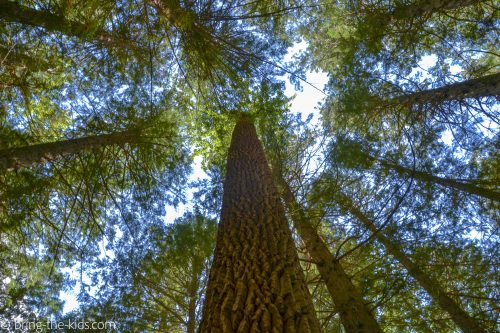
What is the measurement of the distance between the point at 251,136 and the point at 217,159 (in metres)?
2.67

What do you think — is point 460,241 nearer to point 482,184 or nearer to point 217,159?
point 482,184

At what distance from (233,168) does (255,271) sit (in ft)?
8.07

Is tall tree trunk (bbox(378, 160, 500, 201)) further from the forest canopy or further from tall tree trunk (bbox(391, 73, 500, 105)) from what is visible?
tall tree trunk (bbox(391, 73, 500, 105))

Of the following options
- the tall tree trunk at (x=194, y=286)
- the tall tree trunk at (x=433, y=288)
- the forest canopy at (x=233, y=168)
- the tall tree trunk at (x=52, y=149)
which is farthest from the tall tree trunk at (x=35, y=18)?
the tall tree trunk at (x=433, y=288)

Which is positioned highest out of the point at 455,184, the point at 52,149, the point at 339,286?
the point at 52,149

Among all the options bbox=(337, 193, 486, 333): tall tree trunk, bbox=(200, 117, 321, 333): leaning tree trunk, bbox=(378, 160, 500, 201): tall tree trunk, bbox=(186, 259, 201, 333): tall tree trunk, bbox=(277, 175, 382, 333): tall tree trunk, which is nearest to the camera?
bbox=(200, 117, 321, 333): leaning tree trunk

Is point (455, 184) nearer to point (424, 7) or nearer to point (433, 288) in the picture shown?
point (433, 288)

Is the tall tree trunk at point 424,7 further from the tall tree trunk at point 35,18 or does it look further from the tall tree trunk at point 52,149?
the tall tree trunk at point 52,149

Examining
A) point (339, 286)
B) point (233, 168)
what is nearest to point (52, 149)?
point (233, 168)

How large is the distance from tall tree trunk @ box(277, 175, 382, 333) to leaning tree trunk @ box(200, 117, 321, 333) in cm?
109

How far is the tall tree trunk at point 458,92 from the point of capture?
16.8 ft

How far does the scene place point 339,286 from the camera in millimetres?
4430

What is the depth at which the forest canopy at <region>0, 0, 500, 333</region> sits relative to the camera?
4816 millimetres

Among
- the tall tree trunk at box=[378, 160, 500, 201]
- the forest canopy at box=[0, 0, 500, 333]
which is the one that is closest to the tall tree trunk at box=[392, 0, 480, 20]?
the forest canopy at box=[0, 0, 500, 333]
